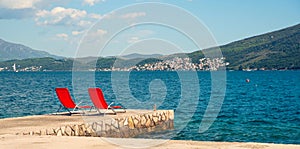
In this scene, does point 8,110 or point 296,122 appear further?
point 8,110

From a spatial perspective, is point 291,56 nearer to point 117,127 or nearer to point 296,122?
point 296,122

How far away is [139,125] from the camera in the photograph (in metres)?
16.6

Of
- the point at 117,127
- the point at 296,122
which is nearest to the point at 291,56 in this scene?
Answer: the point at 296,122

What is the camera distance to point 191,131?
1802 cm

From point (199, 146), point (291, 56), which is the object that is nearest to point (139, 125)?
point (199, 146)

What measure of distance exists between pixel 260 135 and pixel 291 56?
16545 cm

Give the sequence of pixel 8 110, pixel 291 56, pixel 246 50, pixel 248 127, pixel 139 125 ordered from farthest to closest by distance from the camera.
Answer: pixel 246 50 < pixel 291 56 < pixel 8 110 < pixel 248 127 < pixel 139 125

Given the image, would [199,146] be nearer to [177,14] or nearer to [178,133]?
[177,14]

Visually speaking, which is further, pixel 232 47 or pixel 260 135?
pixel 232 47

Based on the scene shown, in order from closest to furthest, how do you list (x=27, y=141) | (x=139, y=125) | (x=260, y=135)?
(x=27, y=141) < (x=139, y=125) < (x=260, y=135)

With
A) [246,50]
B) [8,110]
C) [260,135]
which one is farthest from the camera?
[246,50]

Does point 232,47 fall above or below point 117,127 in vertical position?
above

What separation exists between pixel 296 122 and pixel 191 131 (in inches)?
320

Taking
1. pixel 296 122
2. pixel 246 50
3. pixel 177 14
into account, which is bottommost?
pixel 296 122
